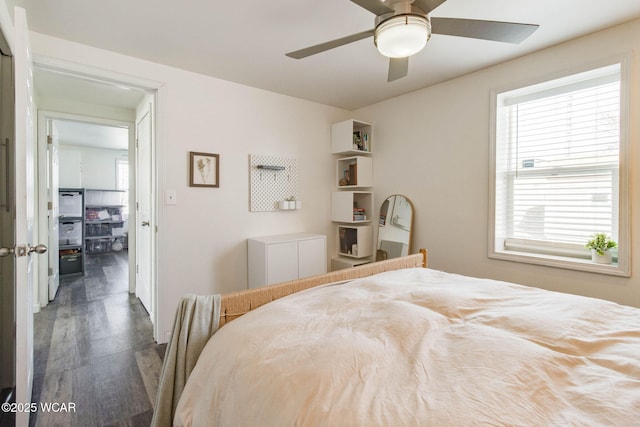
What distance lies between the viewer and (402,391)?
753mm

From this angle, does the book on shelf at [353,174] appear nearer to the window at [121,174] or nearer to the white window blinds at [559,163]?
the white window blinds at [559,163]

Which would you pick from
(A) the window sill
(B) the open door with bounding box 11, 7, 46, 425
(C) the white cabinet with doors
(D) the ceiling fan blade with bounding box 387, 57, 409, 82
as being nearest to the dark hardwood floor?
(B) the open door with bounding box 11, 7, 46, 425

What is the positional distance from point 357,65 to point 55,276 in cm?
436

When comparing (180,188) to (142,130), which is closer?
(180,188)

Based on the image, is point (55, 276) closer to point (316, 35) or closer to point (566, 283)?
point (316, 35)

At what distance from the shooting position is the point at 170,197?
260 cm

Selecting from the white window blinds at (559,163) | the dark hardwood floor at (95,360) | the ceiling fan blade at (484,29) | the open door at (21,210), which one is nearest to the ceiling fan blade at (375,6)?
the ceiling fan blade at (484,29)

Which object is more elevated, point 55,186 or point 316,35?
point 316,35

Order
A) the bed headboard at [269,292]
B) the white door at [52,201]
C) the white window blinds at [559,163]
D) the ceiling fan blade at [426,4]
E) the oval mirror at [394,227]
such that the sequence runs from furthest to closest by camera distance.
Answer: the white door at [52,201]
the oval mirror at [394,227]
the white window blinds at [559,163]
the ceiling fan blade at [426,4]
the bed headboard at [269,292]

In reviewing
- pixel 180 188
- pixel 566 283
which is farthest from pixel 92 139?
pixel 566 283

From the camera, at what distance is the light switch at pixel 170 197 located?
2584mm

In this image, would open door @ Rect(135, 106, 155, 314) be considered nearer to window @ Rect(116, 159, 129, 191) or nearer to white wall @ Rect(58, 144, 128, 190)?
white wall @ Rect(58, 144, 128, 190)

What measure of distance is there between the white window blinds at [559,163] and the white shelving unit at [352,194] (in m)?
1.44

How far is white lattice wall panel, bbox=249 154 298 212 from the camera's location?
3.11 meters
